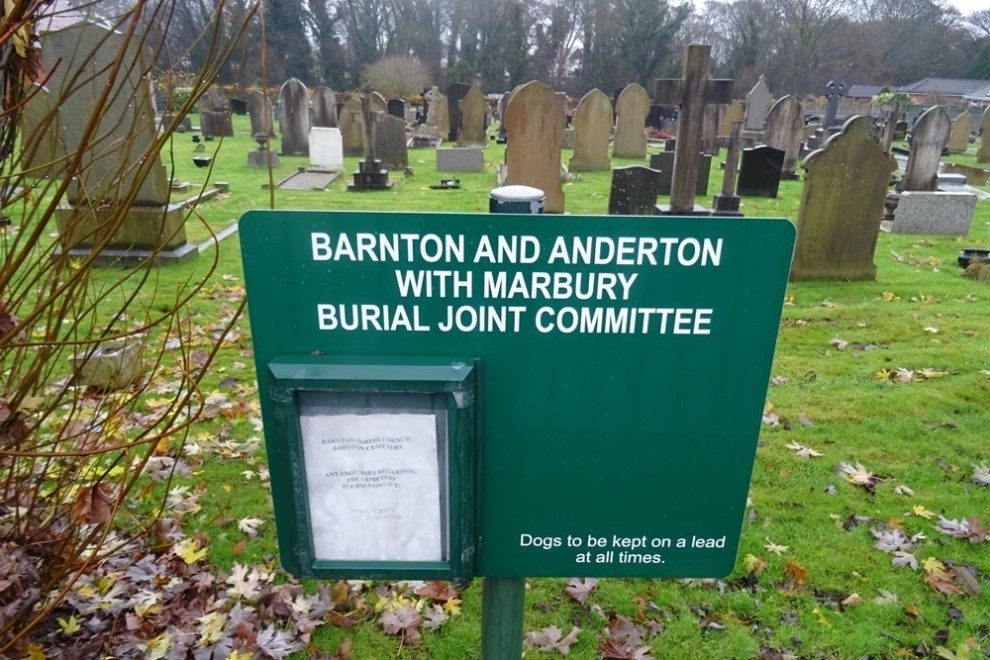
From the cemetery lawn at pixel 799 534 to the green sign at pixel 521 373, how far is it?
1142 millimetres

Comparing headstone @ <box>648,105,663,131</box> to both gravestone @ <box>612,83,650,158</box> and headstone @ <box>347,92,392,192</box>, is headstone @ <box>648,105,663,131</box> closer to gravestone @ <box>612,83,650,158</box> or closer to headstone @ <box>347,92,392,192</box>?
gravestone @ <box>612,83,650,158</box>

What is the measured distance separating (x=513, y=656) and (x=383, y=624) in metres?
1.48

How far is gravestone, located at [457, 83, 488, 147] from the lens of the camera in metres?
21.0

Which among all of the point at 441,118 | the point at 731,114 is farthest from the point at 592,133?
the point at 731,114

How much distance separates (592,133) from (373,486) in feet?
53.6

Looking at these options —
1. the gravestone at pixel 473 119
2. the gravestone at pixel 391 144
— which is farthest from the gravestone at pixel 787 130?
the gravestone at pixel 391 144

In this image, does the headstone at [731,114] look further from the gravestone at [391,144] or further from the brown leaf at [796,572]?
the brown leaf at [796,572]

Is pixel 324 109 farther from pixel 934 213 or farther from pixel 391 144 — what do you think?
pixel 934 213

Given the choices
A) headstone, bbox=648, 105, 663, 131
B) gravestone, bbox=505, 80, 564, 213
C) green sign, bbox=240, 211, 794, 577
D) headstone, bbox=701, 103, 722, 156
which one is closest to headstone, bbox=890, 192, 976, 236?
headstone, bbox=701, 103, 722, 156

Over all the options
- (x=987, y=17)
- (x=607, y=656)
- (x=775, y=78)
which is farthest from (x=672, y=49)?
(x=607, y=656)

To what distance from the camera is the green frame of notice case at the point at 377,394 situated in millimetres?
1339

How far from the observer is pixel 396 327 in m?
1.35

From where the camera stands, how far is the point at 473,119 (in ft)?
70.0

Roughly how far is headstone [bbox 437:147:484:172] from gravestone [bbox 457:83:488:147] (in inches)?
209
